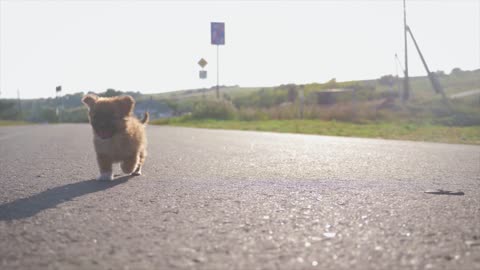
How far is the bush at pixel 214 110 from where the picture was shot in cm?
3109

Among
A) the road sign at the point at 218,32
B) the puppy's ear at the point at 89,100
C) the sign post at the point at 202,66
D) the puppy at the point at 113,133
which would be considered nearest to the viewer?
the puppy at the point at 113,133

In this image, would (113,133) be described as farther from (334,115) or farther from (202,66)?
(202,66)

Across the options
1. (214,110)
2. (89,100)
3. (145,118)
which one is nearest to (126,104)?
(89,100)

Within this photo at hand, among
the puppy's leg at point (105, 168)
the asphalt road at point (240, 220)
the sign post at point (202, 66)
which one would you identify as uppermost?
the sign post at point (202, 66)

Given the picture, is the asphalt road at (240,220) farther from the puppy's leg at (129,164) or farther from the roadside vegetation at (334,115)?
the roadside vegetation at (334,115)

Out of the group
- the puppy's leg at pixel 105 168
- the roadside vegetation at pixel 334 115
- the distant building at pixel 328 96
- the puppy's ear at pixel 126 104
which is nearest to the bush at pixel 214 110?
the roadside vegetation at pixel 334 115

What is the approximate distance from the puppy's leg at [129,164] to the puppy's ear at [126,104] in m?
0.46

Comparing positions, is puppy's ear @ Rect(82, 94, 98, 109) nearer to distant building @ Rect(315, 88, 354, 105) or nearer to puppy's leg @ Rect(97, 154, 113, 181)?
puppy's leg @ Rect(97, 154, 113, 181)

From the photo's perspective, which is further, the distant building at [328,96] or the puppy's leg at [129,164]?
the distant building at [328,96]

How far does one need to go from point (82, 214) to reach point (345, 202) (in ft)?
5.88

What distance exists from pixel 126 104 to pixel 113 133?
0.39 meters

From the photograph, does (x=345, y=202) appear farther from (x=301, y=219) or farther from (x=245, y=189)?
(x=245, y=189)

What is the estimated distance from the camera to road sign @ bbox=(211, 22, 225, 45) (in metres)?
34.1

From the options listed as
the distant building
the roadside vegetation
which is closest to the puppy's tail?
the roadside vegetation
